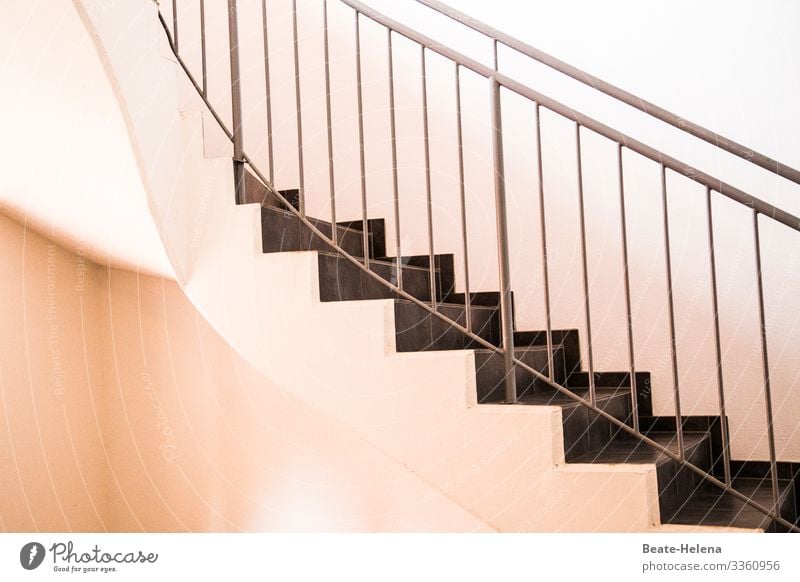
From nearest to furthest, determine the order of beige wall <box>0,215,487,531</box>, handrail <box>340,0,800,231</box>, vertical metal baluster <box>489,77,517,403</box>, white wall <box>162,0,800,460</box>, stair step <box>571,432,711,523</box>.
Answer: handrail <box>340,0,800,231</box>, stair step <box>571,432,711,523</box>, vertical metal baluster <box>489,77,517,403</box>, white wall <box>162,0,800,460</box>, beige wall <box>0,215,487,531</box>

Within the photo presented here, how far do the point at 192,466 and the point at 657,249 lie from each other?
84.2 inches

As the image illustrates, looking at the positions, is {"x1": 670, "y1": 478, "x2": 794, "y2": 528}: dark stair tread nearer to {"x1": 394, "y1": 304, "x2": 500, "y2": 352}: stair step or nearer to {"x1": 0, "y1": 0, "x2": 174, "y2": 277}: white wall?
{"x1": 394, "y1": 304, "x2": 500, "y2": 352}: stair step

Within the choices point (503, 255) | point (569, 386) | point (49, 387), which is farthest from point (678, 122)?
point (49, 387)

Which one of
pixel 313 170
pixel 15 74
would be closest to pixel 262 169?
pixel 313 170

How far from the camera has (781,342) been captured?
2635 mm

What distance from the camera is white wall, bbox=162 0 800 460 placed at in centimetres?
268

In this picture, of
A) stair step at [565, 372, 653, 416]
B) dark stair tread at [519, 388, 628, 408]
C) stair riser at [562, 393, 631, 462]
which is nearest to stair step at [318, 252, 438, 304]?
dark stair tread at [519, 388, 628, 408]

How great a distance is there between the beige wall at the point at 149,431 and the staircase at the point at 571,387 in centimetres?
78

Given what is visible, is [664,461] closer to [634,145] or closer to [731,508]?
[731,508]

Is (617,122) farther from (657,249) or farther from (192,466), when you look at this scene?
(192,466)

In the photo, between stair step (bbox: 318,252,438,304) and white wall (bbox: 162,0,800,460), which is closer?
stair step (bbox: 318,252,438,304)
